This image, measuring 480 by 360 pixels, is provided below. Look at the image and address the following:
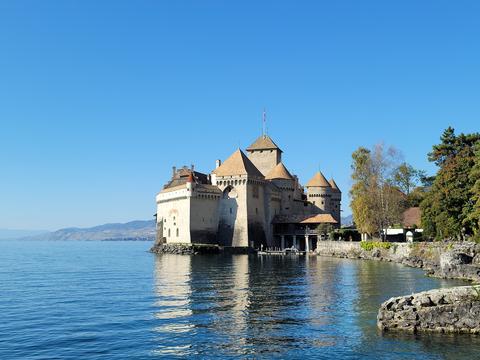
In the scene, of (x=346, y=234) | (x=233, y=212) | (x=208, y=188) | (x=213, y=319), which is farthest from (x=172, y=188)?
(x=213, y=319)

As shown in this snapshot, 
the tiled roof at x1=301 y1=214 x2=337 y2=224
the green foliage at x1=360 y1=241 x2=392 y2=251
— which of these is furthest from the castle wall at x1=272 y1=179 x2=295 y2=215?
the green foliage at x1=360 y1=241 x2=392 y2=251

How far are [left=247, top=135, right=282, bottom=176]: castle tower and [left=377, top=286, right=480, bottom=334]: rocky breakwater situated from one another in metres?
68.5

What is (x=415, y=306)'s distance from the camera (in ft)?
66.2

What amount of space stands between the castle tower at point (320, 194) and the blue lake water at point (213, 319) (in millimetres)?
46593

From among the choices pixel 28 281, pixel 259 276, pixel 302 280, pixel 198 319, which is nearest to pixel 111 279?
pixel 28 281

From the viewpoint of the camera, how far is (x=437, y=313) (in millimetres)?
19750

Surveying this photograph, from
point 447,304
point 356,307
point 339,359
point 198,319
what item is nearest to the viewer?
point 339,359

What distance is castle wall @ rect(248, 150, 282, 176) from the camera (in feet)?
294

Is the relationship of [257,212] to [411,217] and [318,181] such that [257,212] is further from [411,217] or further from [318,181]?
[411,217]

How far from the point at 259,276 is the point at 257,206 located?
35897 millimetres

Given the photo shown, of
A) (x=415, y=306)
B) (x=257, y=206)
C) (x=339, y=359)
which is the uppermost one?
(x=257, y=206)

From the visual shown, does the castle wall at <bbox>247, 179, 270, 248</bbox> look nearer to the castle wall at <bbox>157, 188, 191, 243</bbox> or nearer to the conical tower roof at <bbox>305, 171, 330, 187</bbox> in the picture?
the castle wall at <bbox>157, 188, 191, 243</bbox>

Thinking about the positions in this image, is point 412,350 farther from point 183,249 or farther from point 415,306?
point 183,249

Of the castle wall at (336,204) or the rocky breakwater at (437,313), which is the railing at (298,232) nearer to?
the castle wall at (336,204)
